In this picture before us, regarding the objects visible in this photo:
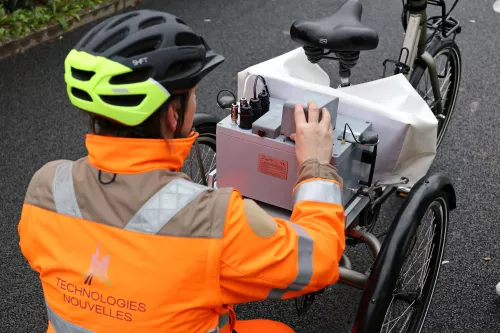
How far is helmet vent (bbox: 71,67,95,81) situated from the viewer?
1436 mm

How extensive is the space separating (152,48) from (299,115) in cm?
55

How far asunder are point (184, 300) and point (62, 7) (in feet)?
15.7

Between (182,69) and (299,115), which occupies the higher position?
(182,69)

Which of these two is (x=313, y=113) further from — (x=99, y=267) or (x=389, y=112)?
(x=99, y=267)

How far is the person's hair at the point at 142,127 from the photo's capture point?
1453mm

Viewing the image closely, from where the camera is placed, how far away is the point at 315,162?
5.58 ft

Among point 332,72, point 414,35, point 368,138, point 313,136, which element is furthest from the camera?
point 332,72

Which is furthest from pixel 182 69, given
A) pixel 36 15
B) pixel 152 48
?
pixel 36 15

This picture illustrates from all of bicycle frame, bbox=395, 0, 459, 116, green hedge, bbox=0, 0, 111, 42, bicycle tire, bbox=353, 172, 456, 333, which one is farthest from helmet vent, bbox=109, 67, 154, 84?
green hedge, bbox=0, 0, 111, 42

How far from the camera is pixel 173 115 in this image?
1496 millimetres

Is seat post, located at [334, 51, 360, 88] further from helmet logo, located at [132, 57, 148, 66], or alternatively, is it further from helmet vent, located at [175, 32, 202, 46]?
helmet logo, located at [132, 57, 148, 66]

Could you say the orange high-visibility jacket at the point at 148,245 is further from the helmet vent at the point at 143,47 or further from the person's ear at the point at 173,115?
the helmet vent at the point at 143,47

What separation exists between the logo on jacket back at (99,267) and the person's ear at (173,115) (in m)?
0.34

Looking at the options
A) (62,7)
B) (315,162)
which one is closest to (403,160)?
(315,162)
